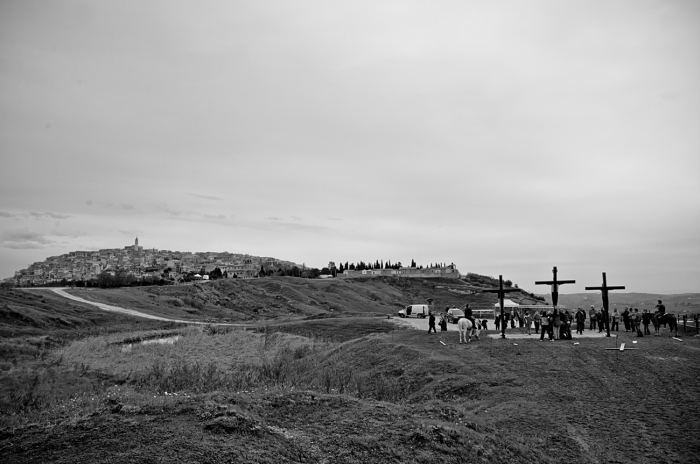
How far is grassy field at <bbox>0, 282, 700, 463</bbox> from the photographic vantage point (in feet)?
30.1

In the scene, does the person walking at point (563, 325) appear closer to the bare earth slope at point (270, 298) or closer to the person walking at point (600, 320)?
the person walking at point (600, 320)

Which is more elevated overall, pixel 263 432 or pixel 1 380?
pixel 263 432

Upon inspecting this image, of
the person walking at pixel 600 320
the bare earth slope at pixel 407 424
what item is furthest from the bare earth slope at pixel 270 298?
the bare earth slope at pixel 407 424

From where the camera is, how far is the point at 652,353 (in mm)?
21688

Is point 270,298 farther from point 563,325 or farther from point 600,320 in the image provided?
point 563,325

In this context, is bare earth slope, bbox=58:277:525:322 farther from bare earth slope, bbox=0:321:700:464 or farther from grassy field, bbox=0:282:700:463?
bare earth slope, bbox=0:321:700:464

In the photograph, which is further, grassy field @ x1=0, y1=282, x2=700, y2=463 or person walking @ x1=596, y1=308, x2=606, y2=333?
person walking @ x1=596, y1=308, x2=606, y2=333

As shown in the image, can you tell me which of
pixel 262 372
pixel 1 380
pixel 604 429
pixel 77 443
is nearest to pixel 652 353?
pixel 604 429

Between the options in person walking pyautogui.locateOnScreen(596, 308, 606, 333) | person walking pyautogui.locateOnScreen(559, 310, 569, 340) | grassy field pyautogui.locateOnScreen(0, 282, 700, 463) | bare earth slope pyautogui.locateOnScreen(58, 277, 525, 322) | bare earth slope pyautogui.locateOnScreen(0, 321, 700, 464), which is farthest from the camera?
bare earth slope pyautogui.locateOnScreen(58, 277, 525, 322)

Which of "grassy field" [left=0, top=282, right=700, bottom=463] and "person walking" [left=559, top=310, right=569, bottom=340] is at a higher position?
"person walking" [left=559, top=310, right=569, bottom=340]

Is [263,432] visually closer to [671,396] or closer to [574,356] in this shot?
[671,396]

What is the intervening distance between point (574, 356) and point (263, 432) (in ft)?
57.4

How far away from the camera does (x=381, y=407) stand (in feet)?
40.1

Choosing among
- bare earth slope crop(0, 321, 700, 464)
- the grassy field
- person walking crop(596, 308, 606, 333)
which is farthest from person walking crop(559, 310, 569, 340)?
bare earth slope crop(0, 321, 700, 464)
